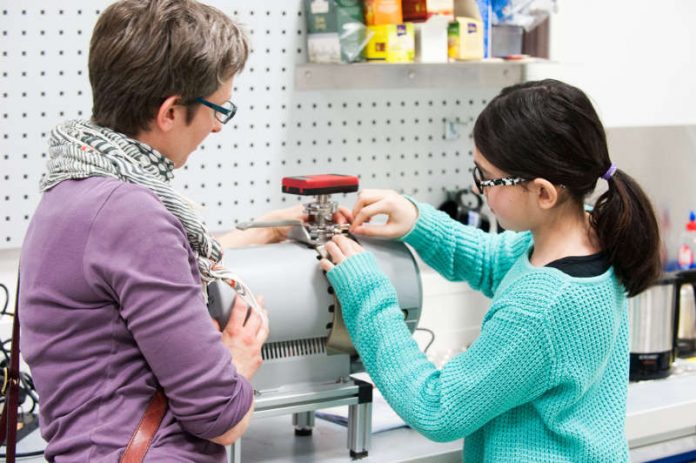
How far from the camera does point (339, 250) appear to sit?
1.58m

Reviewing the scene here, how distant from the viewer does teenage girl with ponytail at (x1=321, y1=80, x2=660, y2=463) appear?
143 centimetres

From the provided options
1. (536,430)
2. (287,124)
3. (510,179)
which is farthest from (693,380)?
(287,124)

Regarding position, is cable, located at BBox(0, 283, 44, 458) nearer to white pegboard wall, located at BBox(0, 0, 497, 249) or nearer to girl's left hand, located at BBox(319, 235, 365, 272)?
white pegboard wall, located at BBox(0, 0, 497, 249)

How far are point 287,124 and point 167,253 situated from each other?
1.17 meters

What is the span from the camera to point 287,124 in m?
2.27

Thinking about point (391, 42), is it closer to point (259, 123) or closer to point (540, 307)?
point (259, 123)

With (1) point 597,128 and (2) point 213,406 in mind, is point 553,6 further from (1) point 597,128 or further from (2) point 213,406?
(2) point 213,406

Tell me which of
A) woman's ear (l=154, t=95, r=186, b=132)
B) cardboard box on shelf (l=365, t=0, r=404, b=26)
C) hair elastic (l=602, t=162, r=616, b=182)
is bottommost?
hair elastic (l=602, t=162, r=616, b=182)

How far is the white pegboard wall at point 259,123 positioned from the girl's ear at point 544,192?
0.77m

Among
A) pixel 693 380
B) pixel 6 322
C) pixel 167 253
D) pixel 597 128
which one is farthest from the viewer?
pixel 693 380

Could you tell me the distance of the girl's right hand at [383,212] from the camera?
5.52ft

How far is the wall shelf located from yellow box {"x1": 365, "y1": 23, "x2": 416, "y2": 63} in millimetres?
34

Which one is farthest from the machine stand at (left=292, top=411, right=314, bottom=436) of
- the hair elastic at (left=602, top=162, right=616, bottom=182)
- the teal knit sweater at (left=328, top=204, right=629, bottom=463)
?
the hair elastic at (left=602, top=162, right=616, bottom=182)

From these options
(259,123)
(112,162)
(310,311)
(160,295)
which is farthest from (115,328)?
(259,123)
